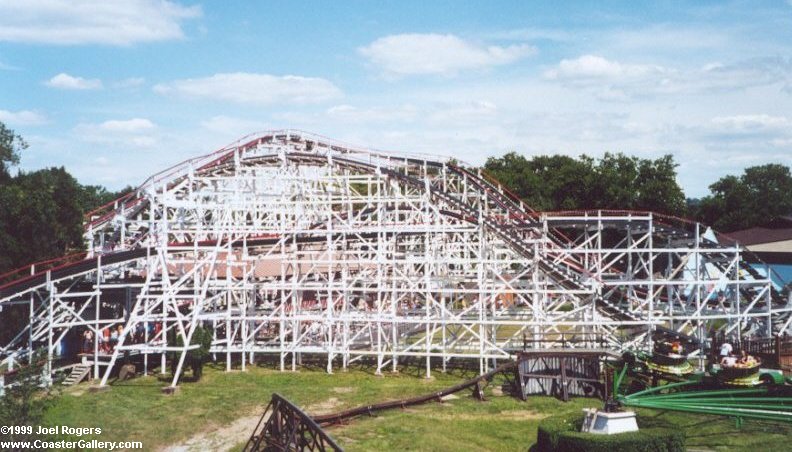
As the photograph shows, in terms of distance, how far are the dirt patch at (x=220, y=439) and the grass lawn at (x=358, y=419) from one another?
142 mm

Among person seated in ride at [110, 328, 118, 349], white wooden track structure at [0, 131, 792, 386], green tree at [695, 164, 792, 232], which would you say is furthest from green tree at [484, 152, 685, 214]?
person seated in ride at [110, 328, 118, 349]

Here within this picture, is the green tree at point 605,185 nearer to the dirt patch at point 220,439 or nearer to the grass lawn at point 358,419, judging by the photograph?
the grass lawn at point 358,419

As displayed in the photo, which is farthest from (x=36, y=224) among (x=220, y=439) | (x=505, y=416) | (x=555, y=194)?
(x=555, y=194)

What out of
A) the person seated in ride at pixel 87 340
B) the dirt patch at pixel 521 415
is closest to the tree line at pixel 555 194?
the person seated in ride at pixel 87 340

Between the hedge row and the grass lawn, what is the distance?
181 cm

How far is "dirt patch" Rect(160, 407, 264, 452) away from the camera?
1722 cm

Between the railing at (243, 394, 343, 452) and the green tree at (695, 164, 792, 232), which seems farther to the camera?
the green tree at (695, 164, 792, 232)

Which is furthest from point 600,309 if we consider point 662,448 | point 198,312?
point 198,312

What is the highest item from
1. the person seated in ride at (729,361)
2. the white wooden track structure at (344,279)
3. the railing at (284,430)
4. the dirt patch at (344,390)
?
the white wooden track structure at (344,279)

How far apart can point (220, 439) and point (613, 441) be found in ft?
30.1

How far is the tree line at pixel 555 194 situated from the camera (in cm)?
3155

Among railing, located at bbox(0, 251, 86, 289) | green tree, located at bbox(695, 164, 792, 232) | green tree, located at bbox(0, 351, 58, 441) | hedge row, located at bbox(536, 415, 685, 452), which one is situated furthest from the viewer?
green tree, located at bbox(695, 164, 792, 232)

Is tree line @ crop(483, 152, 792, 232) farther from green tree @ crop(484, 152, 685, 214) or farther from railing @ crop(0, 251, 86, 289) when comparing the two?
railing @ crop(0, 251, 86, 289)

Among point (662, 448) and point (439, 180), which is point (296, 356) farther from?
point (662, 448)
